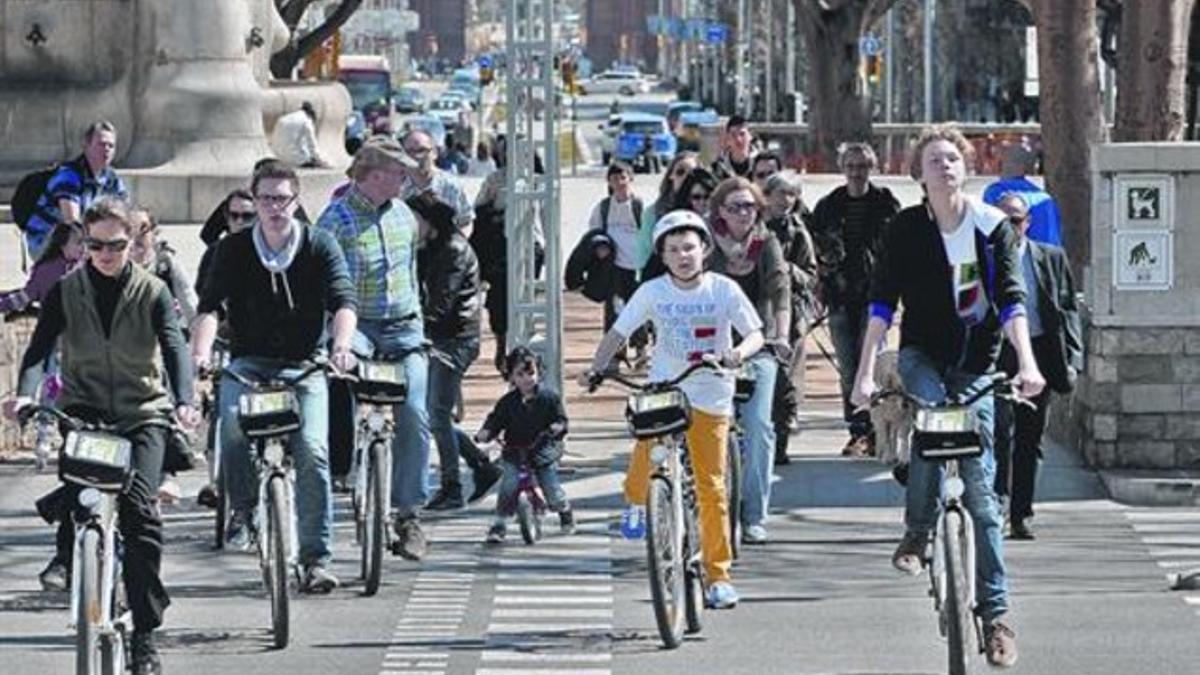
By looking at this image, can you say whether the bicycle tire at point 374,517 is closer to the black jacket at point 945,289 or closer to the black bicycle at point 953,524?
the black jacket at point 945,289

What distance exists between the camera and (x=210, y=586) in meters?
15.3

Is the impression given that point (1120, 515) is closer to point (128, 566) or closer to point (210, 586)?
point (210, 586)

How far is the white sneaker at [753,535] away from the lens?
1645cm

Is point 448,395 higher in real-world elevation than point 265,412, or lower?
lower

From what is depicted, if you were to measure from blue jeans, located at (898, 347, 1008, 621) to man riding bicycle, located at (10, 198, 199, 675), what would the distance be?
7.89ft

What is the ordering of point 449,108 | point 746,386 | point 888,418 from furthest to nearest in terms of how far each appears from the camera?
point 449,108 < point 888,418 < point 746,386

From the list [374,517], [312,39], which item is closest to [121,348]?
[374,517]

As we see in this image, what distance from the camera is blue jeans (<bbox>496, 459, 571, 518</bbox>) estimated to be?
1667cm

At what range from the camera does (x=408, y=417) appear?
1572 centimetres

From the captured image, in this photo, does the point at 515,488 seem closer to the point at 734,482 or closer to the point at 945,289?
the point at 734,482

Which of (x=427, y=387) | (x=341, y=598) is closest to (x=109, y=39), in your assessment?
(x=427, y=387)

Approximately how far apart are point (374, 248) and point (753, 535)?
227 centimetres

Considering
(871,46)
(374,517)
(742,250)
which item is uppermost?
(871,46)

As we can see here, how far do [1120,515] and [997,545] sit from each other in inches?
231
